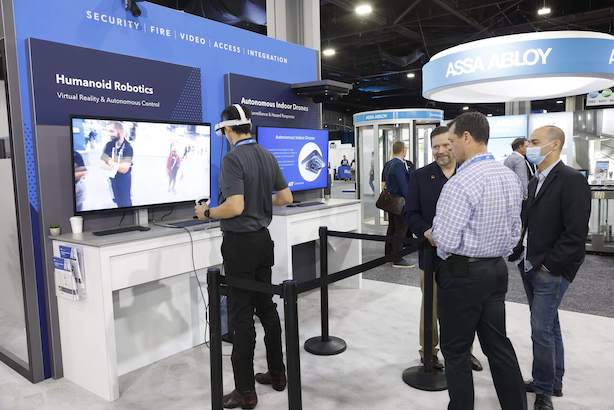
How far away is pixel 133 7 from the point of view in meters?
3.22

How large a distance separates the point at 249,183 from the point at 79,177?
1067 mm

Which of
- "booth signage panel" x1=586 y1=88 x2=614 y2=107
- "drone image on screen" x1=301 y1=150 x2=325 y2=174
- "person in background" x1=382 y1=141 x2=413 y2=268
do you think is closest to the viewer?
"drone image on screen" x1=301 y1=150 x2=325 y2=174

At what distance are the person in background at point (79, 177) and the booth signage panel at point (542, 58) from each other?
2375 millimetres

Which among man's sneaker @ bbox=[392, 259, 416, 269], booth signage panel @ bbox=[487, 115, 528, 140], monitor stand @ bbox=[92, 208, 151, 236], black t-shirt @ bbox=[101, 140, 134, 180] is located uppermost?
booth signage panel @ bbox=[487, 115, 528, 140]

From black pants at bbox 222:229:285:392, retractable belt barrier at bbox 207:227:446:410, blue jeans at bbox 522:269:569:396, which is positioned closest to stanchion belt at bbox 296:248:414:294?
retractable belt barrier at bbox 207:227:446:410

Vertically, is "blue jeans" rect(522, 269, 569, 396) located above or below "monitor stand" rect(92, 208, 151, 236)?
below

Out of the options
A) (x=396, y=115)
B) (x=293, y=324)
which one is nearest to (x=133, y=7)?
(x=293, y=324)

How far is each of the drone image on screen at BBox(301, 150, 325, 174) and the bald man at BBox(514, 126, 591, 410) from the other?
2399 millimetres

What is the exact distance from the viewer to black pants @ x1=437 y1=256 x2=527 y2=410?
6.51ft

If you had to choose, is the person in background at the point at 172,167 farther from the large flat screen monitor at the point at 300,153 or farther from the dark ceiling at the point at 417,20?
the dark ceiling at the point at 417,20

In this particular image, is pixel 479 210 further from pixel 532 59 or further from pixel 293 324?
pixel 532 59

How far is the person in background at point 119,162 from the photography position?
2.93 meters

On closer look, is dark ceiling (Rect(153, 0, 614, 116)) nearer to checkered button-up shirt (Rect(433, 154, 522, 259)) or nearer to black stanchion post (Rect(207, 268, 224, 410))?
black stanchion post (Rect(207, 268, 224, 410))

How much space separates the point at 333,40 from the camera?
10656 millimetres
